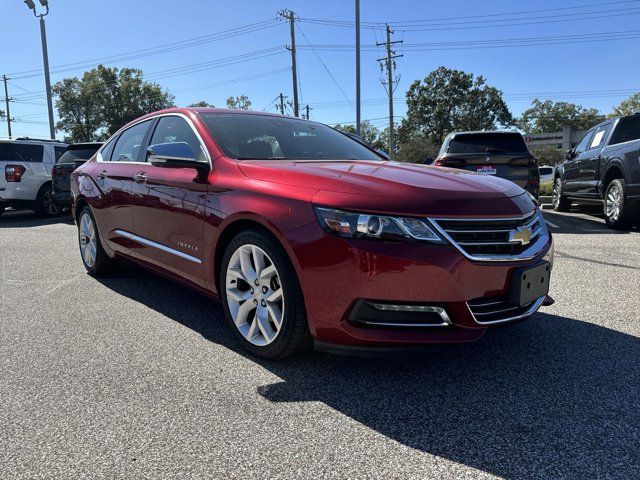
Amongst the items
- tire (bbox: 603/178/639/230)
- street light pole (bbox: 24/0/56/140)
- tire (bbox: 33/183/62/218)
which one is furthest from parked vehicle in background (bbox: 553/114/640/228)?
street light pole (bbox: 24/0/56/140)

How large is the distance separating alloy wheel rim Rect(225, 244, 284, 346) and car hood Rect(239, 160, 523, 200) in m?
0.48

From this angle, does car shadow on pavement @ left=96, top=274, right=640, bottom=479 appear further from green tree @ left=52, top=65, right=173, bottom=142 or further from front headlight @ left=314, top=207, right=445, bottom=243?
green tree @ left=52, top=65, right=173, bottom=142

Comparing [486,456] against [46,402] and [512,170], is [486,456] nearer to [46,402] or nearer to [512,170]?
[46,402]

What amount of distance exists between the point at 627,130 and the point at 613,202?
1270mm

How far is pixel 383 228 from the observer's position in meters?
2.38

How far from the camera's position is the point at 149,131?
4.26m

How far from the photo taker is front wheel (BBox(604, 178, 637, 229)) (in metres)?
7.63

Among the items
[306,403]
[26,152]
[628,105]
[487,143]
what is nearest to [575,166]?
[487,143]

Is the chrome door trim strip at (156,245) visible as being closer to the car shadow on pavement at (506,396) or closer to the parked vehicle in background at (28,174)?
the car shadow on pavement at (506,396)

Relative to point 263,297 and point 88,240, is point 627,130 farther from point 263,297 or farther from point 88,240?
point 88,240

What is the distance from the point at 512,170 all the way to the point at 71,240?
721cm

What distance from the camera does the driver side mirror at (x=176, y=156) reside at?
3250 mm

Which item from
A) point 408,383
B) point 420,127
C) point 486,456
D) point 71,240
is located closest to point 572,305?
point 408,383

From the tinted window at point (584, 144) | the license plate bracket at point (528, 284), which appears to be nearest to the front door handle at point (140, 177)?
the license plate bracket at point (528, 284)
